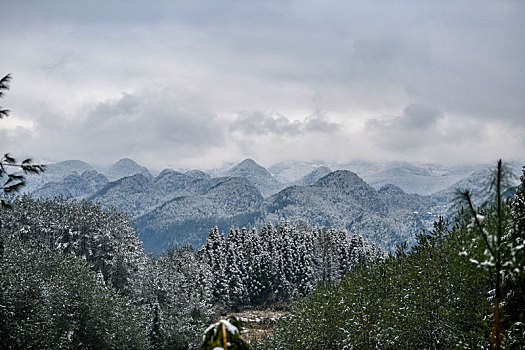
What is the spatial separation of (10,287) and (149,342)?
610 inches

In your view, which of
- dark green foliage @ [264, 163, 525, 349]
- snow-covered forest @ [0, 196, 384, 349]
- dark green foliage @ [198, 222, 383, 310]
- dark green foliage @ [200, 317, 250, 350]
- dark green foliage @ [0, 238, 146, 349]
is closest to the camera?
dark green foliage @ [200, 317, 250, 350]

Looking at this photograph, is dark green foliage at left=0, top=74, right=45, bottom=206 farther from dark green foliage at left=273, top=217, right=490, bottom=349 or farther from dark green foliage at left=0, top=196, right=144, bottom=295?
dark green foliage at left=0, top=196, right=144, bottom=295

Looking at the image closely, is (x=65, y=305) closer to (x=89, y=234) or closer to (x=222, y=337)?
(x=89, y=234)

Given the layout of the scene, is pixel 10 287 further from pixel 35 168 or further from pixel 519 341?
pixel 519 341

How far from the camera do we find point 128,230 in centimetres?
5566

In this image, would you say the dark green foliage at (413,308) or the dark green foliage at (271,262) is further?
the dark green foliage at (271,262)

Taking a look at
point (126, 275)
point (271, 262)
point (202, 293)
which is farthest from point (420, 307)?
point (271, 262)

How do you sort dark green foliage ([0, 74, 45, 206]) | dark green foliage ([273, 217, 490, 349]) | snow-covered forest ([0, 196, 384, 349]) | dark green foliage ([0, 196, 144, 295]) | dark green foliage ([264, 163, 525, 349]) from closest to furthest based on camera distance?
dark green foliage ([0, 74, 45, 206]) < dark green foliage ([264, 163, 525, 349]) < dark green foliage ([273, 217, 490, 349]) < snow-covered forest ([0, 196, 384, 349]) < dark green foliage ([0, 196, 144, 295])

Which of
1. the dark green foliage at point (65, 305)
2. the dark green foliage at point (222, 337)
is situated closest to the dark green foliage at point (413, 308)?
the dark green foliage at point (65, 305)

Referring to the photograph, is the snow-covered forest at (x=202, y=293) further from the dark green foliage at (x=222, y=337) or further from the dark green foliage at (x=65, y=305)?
the dark green foliage at (x=222, y=337)

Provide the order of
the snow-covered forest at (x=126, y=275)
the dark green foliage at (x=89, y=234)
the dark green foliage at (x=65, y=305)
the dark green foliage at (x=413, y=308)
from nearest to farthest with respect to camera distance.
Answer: the dark green foliage at (x=413, y=308) < the dark green foliage at (x=65, y=305) < the snow-covered forest at (x=126, y=275) < the dark green foliage at (x=89, y=234)

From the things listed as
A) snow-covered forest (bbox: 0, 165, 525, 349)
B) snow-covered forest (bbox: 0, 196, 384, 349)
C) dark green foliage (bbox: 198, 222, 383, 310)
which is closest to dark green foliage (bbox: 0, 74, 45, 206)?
snow-covered forest (bbox: 0, 165, 525, 349)

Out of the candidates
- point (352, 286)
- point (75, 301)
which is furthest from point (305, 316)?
point (75, 301)

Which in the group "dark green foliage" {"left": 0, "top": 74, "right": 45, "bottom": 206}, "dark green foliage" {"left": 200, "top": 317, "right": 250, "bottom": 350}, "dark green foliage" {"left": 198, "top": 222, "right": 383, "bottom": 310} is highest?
"dark green foliage" {"left": 0, "top": 74, "right": 45, "bottom": 206}
